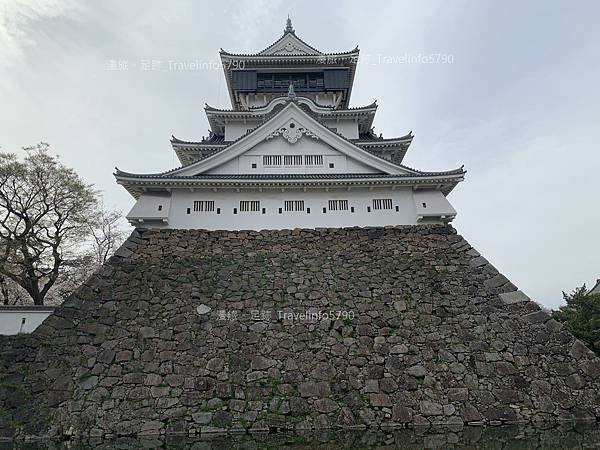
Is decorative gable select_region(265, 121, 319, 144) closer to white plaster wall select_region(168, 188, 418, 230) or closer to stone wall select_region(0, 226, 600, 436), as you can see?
white plaster wall select_region(168, 188, 418, 230)

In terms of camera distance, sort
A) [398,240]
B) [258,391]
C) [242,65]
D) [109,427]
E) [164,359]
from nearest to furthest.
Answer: [109,427]
[258,391]
[164,359]
[398,240]
[242,65]

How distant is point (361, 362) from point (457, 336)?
89.4 inches

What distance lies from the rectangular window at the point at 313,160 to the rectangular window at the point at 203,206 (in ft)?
11.3

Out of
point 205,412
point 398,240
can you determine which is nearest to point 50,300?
point 205,412

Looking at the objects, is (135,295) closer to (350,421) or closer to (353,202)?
(350,421)

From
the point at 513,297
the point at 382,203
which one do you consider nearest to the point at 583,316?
the point at 513,297

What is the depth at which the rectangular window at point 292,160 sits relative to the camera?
12345mm

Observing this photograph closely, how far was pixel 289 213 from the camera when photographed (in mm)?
11312

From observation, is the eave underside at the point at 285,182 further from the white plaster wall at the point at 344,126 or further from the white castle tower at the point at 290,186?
the white plaster wall at the point at 344,126

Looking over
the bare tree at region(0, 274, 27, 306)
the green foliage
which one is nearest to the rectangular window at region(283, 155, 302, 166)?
the green foliage

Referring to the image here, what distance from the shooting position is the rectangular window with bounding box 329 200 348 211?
11.5 metres

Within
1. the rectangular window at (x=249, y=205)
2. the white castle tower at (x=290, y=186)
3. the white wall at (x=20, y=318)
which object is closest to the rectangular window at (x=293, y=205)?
the white castle tower at (x=290, y=186)

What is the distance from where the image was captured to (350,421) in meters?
6.69

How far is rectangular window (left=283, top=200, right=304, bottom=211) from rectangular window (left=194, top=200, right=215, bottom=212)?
86.9 inches
